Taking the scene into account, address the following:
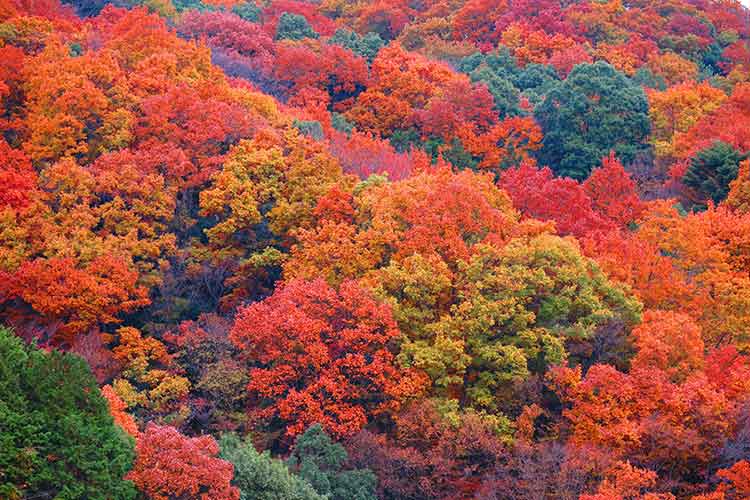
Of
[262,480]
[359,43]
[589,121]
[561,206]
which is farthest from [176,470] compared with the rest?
[359,43]

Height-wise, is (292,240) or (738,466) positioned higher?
(738,466)

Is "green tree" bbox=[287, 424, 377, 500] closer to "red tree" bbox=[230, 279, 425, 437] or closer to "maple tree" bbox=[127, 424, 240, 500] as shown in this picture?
"red tree" bbox=[230, 279, 425, 437]

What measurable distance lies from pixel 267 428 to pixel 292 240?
32.9 ft

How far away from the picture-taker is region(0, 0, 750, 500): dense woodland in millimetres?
28984

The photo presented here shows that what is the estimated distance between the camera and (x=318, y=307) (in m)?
35.0

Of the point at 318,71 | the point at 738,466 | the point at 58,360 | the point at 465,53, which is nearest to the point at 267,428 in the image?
the point at 58,360

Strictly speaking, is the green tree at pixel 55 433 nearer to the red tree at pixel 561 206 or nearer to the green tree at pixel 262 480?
the green tree at pixel 262 480

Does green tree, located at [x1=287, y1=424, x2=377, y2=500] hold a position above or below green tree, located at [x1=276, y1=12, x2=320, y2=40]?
above

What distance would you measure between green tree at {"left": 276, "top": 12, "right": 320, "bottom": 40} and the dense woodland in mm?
22075

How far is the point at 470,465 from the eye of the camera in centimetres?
3231

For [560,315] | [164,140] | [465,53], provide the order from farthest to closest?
[465,53] → [164,140] → [560,315]

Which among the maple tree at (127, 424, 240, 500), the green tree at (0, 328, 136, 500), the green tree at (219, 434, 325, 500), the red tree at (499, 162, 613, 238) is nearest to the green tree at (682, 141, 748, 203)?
the red tree at (499, 162, 613, 238)

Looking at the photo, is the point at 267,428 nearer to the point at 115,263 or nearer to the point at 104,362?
the point at 104,362

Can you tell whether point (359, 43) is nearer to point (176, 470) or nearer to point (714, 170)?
point (714, 170)
